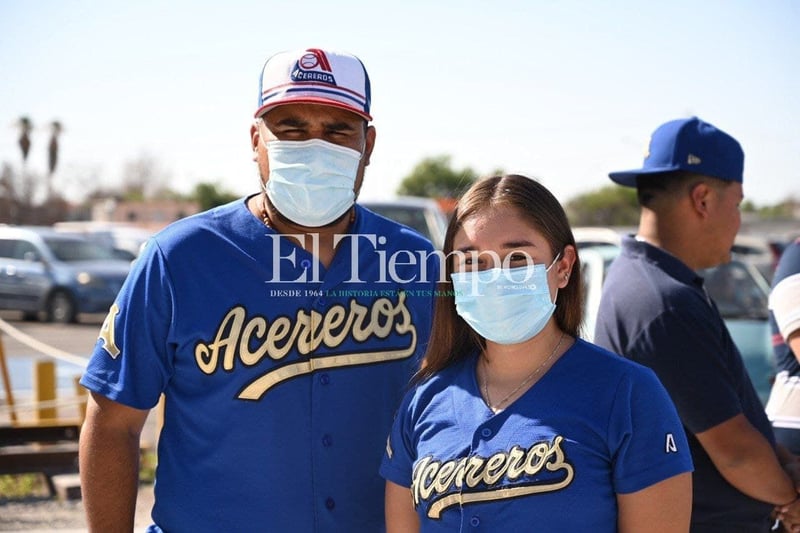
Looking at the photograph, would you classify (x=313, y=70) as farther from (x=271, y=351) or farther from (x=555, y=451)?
(x=555, y=451)

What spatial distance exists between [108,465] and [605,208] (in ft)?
170

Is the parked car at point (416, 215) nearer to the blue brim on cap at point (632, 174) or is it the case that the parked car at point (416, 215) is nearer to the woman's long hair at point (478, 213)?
the blue brim on cap at point (632, 174)

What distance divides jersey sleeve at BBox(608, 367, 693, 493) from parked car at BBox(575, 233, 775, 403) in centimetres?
496

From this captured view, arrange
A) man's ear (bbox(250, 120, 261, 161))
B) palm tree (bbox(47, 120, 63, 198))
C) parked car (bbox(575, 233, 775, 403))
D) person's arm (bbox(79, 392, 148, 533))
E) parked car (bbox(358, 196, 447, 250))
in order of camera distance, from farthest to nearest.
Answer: palm tree (bbox(47, 120, 63, 198)) → parked car (bbox(358, 196, 447, 250)) → parked car (bbox(575, 233, 775, 403)) → man's ear (bbox(250, 120, 261, 161)) → person's arm (bbox(79, 392, 148, 533))

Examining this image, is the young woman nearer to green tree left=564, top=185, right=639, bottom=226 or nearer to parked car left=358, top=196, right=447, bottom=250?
parked car left=358, top=196, right=447, bottom=250

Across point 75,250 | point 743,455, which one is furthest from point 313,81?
point 75,250

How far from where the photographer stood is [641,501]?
6.82ft

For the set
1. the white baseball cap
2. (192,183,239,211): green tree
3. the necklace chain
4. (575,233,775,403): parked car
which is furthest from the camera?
(192,183,239,211): green tree

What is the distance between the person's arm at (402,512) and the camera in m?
2.35

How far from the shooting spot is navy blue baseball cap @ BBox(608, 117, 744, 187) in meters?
3.20

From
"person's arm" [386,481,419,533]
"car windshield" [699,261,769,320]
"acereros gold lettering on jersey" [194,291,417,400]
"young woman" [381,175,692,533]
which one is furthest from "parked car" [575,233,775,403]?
"person's arm" [386,481,419,533]

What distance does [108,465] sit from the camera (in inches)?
95.0

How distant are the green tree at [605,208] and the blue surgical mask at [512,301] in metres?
43.0

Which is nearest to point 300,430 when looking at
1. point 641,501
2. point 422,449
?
point 422,449
